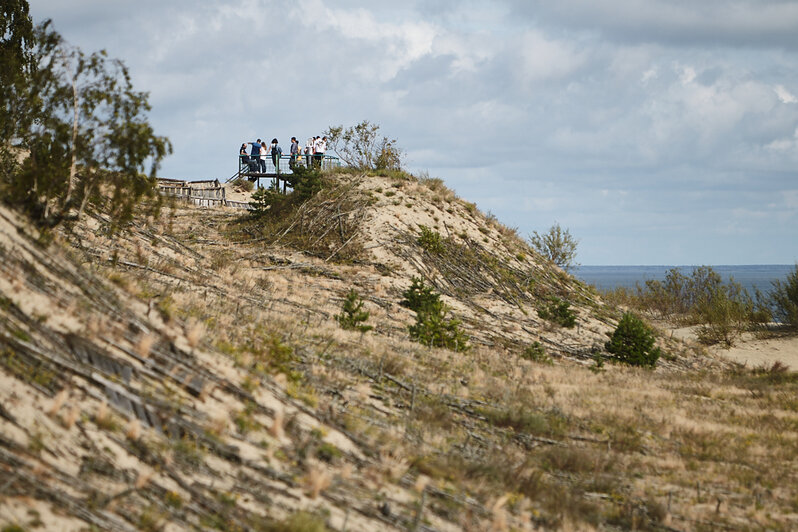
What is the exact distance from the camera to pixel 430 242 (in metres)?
32.3

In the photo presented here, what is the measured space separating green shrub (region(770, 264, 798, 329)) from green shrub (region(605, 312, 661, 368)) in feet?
50.8

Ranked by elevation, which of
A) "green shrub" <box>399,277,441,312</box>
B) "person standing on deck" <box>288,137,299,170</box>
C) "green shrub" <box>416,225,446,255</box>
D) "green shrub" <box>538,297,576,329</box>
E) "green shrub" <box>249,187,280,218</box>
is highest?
"person standing on deck" <box>288,137,299,170</box>

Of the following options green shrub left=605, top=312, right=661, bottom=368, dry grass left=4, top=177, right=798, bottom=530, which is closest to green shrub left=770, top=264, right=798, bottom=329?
green shrub left=605, top=312, right=661, bottom=368

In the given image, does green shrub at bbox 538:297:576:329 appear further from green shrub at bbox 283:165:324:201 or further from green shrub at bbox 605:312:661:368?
green shrub at bbox 283:165:324:201

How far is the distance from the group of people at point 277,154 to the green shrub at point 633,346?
19699 mm

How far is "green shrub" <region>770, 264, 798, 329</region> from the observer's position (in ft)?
116

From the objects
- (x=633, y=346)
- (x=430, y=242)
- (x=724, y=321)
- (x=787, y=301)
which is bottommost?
(x=633, y=346)

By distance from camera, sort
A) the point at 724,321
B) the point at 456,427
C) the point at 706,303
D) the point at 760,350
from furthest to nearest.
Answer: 1. the point at 706,303
2. the point at 724,321
3. the point at 760,350
4. the point at 456,427

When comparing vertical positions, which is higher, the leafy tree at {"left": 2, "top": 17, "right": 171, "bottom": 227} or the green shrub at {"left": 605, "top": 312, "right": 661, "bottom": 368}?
the leafy tree at {"left": 2, "top": 17, "right": 171, "bottom": 227}

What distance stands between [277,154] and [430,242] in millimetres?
12381

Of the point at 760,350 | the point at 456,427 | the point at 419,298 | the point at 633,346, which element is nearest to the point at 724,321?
the point at 760,350

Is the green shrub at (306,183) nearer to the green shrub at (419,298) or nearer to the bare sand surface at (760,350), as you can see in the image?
the green shrub at (419,298)

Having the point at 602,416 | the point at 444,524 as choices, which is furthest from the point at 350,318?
the point at 444,524

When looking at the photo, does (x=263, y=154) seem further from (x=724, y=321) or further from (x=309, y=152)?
(x=724, y=321)
